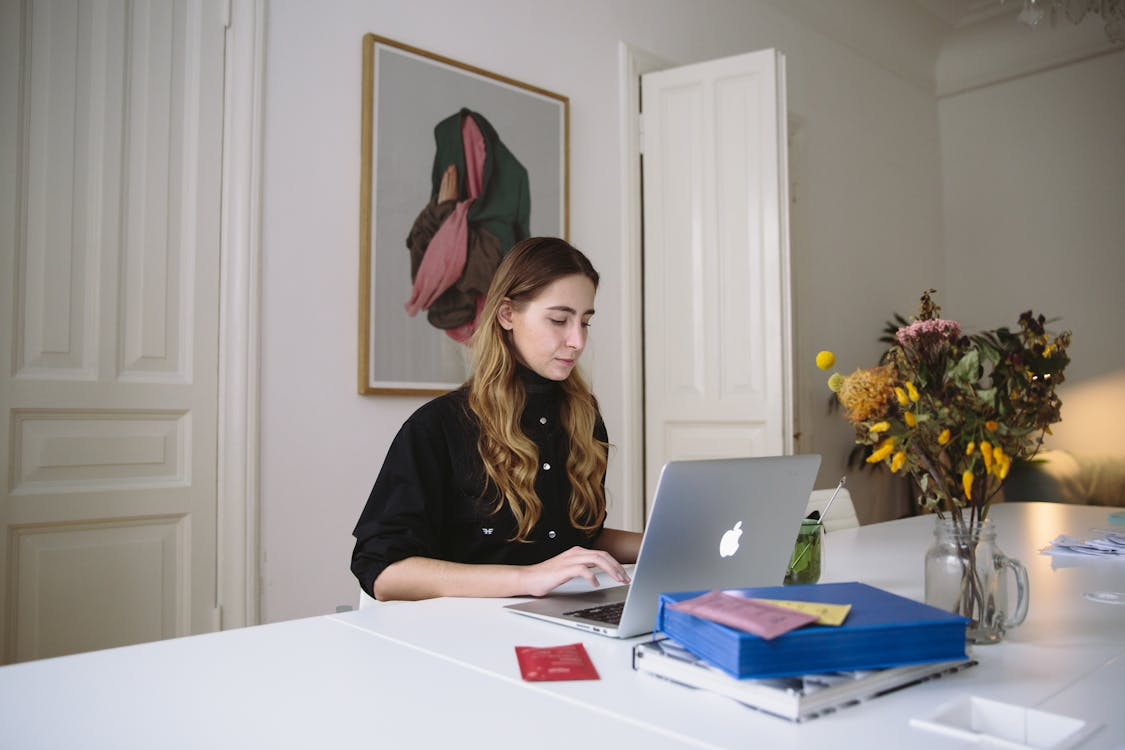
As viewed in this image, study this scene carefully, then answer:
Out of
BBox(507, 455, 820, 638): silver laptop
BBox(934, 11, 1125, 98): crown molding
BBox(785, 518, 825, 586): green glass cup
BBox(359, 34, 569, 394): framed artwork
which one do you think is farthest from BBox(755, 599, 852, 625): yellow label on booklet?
BBox(934, 11, 1125, 98): crown molding

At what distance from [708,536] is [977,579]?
37 centimetres

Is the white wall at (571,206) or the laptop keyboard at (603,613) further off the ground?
the white wall at (571,206)

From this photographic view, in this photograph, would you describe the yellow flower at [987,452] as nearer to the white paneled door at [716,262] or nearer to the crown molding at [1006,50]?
the white paneled door at [716,262]

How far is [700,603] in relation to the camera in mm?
1009

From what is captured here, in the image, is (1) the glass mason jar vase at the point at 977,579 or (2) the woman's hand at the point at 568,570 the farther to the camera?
(2) the woman's hand at the point at 568,570

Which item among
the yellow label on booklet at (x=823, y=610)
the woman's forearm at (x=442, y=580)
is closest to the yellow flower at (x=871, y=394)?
the yellow label on booklet at (x=823, y=610)

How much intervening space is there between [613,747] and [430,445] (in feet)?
3.31

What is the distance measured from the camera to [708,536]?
122cm

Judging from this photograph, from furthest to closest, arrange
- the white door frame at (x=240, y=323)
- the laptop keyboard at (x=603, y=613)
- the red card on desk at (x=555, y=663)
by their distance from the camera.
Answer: the white door frame at (x=240, y=323), the laptop keyboard at (x=603, y=613), the red card on desk at (x=555, y=663)

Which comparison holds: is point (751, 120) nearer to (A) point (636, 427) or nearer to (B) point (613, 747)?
(A) point (636, 427)

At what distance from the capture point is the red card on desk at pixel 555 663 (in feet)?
3.48

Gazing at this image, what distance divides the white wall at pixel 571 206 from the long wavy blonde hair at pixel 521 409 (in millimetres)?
1166

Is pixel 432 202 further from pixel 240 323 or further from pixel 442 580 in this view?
pixel 442 580

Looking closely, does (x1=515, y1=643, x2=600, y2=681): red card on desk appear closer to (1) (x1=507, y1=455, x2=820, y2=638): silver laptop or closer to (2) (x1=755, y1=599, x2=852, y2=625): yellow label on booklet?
(1) (x1=507, y1=455, x2=820, y2=638): silver laptop
